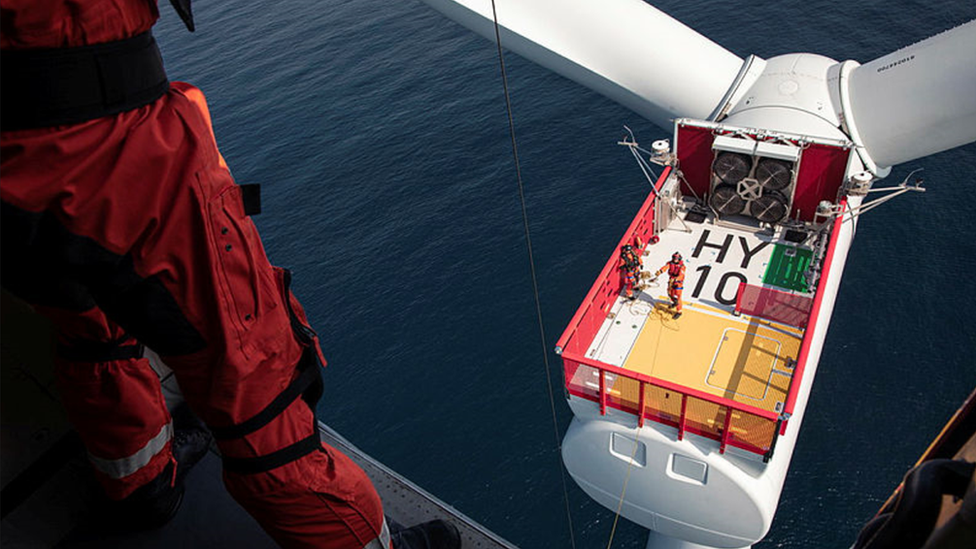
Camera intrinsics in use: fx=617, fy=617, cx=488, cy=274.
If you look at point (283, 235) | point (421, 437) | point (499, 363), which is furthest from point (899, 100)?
point (283, 235)

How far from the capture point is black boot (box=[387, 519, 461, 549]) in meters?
7.89

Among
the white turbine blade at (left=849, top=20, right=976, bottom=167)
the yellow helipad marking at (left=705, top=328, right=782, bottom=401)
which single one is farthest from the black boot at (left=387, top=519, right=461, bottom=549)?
the white turbine blade at (left=849, top=20, right=976, bottom=167)

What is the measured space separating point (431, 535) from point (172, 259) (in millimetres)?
5566

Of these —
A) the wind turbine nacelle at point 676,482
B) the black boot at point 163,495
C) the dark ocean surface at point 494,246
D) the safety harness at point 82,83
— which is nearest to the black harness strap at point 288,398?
the safety harness at point 82,83

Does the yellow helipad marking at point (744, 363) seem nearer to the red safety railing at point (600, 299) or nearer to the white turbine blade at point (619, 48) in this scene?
the red safety railing at point (600, 299)

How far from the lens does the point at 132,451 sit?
706 cm

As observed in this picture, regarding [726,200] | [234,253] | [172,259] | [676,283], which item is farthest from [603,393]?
[172,259]

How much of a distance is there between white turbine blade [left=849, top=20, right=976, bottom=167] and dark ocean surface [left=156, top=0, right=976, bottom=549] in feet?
31.3

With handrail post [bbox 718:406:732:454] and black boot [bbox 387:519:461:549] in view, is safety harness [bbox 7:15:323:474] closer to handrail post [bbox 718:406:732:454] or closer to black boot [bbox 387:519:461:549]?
black boot [bbox 387:519:461:549]

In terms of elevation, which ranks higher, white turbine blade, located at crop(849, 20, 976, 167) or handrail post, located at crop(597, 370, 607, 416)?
white turbine blade, located at crop(849, 20, 976, 167)

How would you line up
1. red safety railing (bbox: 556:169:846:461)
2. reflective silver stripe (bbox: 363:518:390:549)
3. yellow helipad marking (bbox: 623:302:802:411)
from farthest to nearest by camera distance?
1. yellow helipad marking (bbox: 623:302:802:411)
2. red safety railing (bbox: 556:169:846:461)
3. reflective silver stripe (bbox: 363:518:390:549)

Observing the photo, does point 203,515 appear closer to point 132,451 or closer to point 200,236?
point 132,451

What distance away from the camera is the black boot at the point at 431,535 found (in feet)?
25.9

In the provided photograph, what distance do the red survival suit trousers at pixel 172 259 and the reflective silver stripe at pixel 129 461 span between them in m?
2.12
